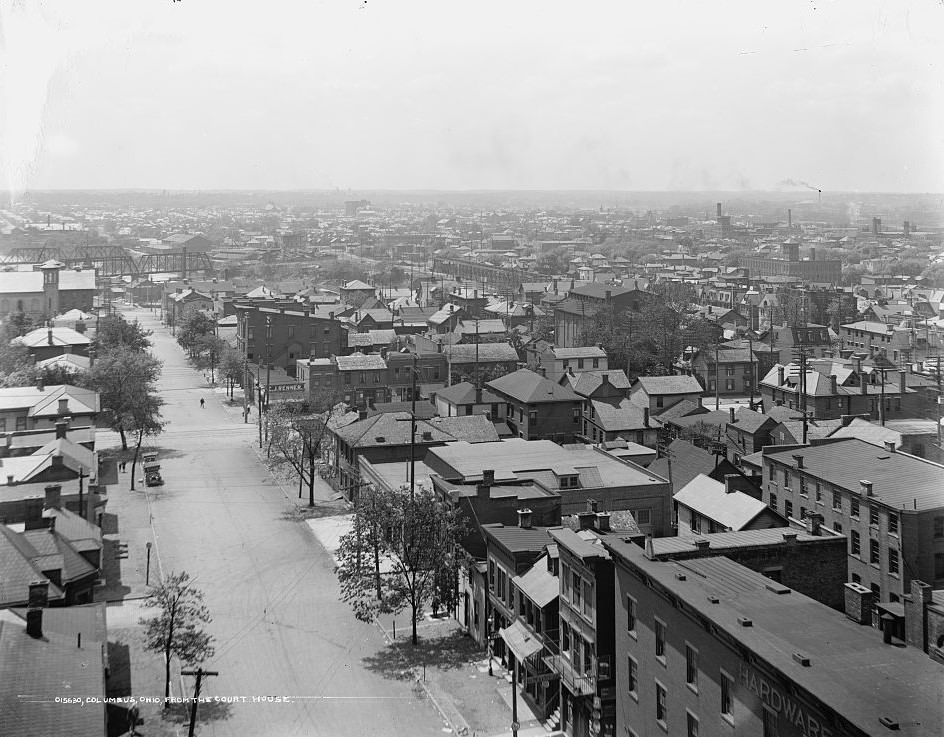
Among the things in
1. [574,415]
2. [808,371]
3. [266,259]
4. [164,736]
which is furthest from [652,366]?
[266,259]

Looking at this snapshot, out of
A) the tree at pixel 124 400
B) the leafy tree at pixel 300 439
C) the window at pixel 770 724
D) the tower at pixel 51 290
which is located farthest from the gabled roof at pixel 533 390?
the tower at pixel 51 290

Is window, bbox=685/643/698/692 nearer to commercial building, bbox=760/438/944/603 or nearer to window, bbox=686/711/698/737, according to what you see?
window, bbox=686/711/698/737

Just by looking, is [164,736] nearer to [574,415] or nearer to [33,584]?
[33,584]

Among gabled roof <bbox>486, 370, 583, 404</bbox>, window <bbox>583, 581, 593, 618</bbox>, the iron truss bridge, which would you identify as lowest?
window <bbox>583, 581, 593, 618</bbox>

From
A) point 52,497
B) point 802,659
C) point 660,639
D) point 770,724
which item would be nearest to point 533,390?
point 52,497

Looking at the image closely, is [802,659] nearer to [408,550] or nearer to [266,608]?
[408,550]

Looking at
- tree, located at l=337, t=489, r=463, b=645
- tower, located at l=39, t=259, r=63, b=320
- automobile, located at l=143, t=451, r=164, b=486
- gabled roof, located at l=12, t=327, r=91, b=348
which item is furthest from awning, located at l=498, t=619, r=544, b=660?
tower, located at l=39, t=259, r=63, b=320
